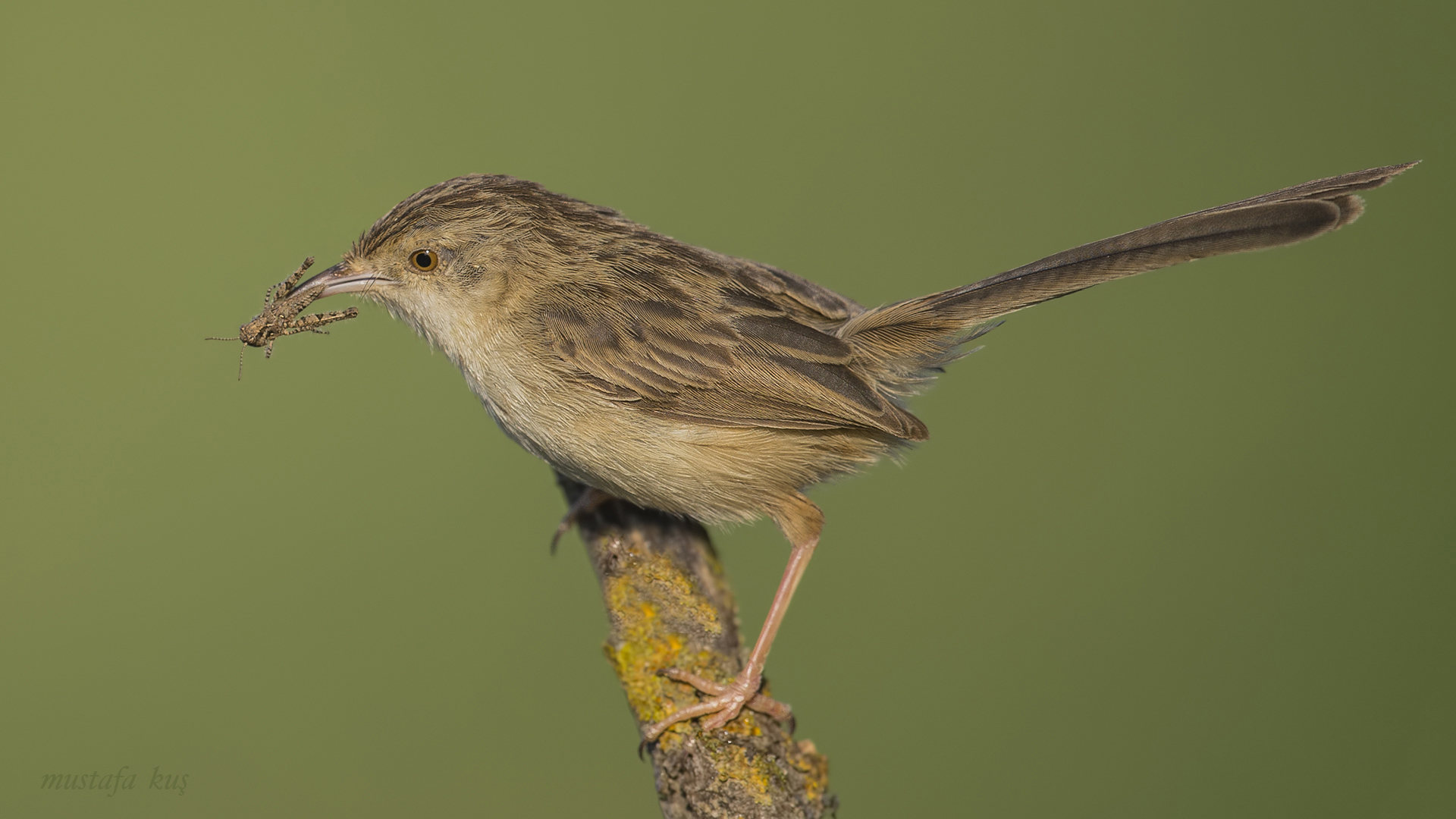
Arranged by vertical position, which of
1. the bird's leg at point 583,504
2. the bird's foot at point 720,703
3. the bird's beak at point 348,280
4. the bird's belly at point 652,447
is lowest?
the bird's foot at point 720,703

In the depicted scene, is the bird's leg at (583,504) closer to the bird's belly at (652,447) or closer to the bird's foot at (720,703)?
the bird's belly at (652,447)

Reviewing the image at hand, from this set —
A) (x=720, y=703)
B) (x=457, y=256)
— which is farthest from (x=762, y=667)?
(x=457, y=256)

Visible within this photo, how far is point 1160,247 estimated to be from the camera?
336 cm

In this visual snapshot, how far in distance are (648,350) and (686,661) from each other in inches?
46.7

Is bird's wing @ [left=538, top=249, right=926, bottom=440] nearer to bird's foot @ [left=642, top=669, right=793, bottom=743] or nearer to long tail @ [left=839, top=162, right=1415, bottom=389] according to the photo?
long tail @ [left=839, top=162, right=1415, bottom=389]

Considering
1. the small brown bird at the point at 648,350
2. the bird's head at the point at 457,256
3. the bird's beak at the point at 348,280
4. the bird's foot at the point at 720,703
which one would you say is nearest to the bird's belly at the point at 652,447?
the small brown bird at the point at 648,350

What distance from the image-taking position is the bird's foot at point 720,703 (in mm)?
3500

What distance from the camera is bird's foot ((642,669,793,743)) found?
11.5ft

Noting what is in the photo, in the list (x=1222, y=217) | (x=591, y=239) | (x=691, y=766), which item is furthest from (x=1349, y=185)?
(x=691, y=766)

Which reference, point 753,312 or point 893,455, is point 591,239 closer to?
point 753,312

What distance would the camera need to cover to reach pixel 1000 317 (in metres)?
3.68

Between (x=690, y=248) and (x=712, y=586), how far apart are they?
1.41 m

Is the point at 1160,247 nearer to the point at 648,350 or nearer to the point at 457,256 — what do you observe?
the point at 648,350

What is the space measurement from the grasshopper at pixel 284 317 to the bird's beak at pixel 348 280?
83 mm
